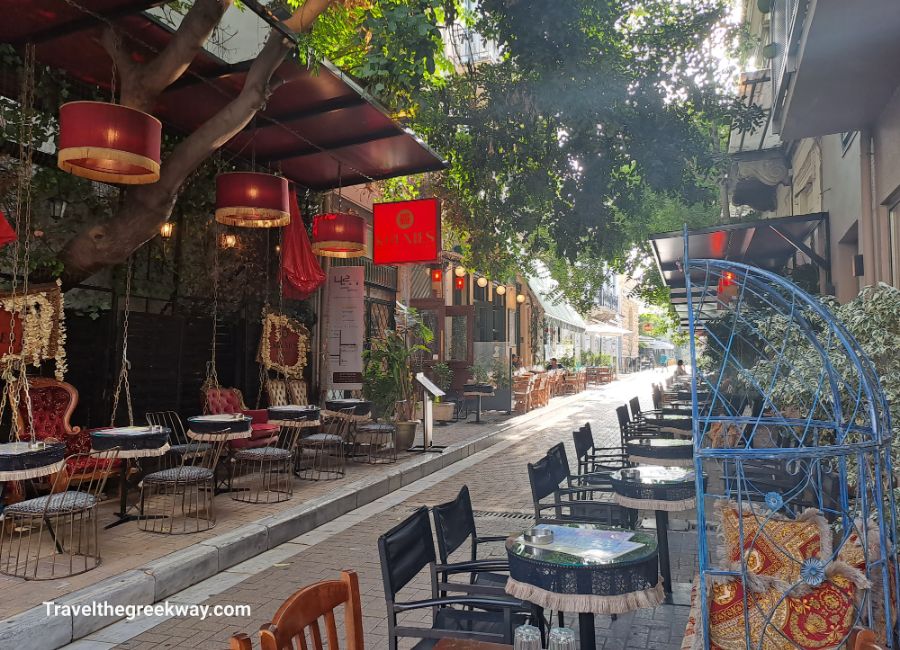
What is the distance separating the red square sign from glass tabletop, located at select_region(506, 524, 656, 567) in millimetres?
6862

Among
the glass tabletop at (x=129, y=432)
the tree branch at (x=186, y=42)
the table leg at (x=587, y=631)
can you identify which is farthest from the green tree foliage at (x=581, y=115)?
the table leg at (x=587, y=631)

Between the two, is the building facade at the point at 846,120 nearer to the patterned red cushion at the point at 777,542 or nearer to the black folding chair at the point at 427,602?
the patterned red cushion at the point at 777,542

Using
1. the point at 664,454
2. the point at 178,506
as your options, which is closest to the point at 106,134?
the point at 178,506

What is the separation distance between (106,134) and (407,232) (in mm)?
5317

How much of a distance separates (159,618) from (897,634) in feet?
14.8

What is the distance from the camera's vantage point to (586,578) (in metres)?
2.89

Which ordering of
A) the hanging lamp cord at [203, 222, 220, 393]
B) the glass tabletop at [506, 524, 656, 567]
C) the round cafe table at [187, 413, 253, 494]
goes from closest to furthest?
the glass tabletop at [506, 524, 656, 567]
the round cafe table at [187, 413, 253, 494]
the hanging lamp cord at [203, 222, 220, 393]

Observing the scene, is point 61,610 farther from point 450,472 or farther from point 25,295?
point 450,472

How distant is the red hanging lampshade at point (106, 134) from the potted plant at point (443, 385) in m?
11.4

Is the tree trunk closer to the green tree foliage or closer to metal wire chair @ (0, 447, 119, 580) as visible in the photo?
metal wire chair @ (0, 447, 119, 580)

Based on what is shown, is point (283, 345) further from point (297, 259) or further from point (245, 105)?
point (245, 105)

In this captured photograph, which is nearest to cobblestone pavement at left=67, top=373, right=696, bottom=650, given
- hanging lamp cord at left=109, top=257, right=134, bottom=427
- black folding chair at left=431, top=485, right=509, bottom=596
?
black folding chair at left=431, top=485, right=509, bottom=596

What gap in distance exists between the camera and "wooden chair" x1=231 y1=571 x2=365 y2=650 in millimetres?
1858

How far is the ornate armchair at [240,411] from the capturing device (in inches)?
353
